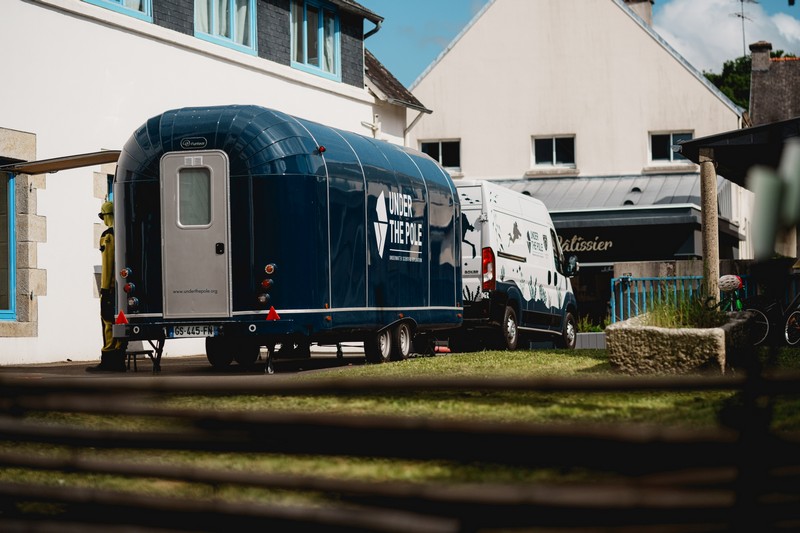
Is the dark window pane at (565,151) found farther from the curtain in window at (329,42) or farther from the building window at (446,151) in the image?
the curtain in window at (329,42)

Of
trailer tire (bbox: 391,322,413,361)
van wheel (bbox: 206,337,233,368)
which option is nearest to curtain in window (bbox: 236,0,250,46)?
trailer tire (bbox: 391,322,413,361)

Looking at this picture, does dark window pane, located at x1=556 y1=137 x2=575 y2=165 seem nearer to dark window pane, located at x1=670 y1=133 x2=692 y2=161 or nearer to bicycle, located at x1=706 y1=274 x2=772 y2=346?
dark window pane, located at x1=670 y1=133 x2=692 y2=161

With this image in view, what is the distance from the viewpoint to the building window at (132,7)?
19781 millimetres

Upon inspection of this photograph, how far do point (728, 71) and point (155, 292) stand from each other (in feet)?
220

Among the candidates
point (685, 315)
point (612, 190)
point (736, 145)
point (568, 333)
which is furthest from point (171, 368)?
point (612, 190)

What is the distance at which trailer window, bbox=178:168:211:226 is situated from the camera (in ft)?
45.3

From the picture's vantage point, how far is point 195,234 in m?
13.9

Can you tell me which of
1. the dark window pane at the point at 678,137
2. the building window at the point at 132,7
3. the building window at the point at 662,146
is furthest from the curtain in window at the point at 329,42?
the dark window pane at the point at 678,137

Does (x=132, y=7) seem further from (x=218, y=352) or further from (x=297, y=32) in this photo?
(x=218, y=352)

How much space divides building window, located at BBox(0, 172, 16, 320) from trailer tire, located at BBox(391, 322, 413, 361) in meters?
5.58

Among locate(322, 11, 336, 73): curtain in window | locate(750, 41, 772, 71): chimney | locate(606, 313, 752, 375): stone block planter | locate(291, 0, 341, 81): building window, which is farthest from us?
locate(750, 41, 772, 71): chimney

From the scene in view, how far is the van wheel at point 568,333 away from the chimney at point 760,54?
3498 cm

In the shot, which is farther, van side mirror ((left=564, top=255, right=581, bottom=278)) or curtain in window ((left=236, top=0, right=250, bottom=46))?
curtain in window ((left=236, top=0, right=250, bottom=46))

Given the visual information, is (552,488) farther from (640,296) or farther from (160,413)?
(640,296)
